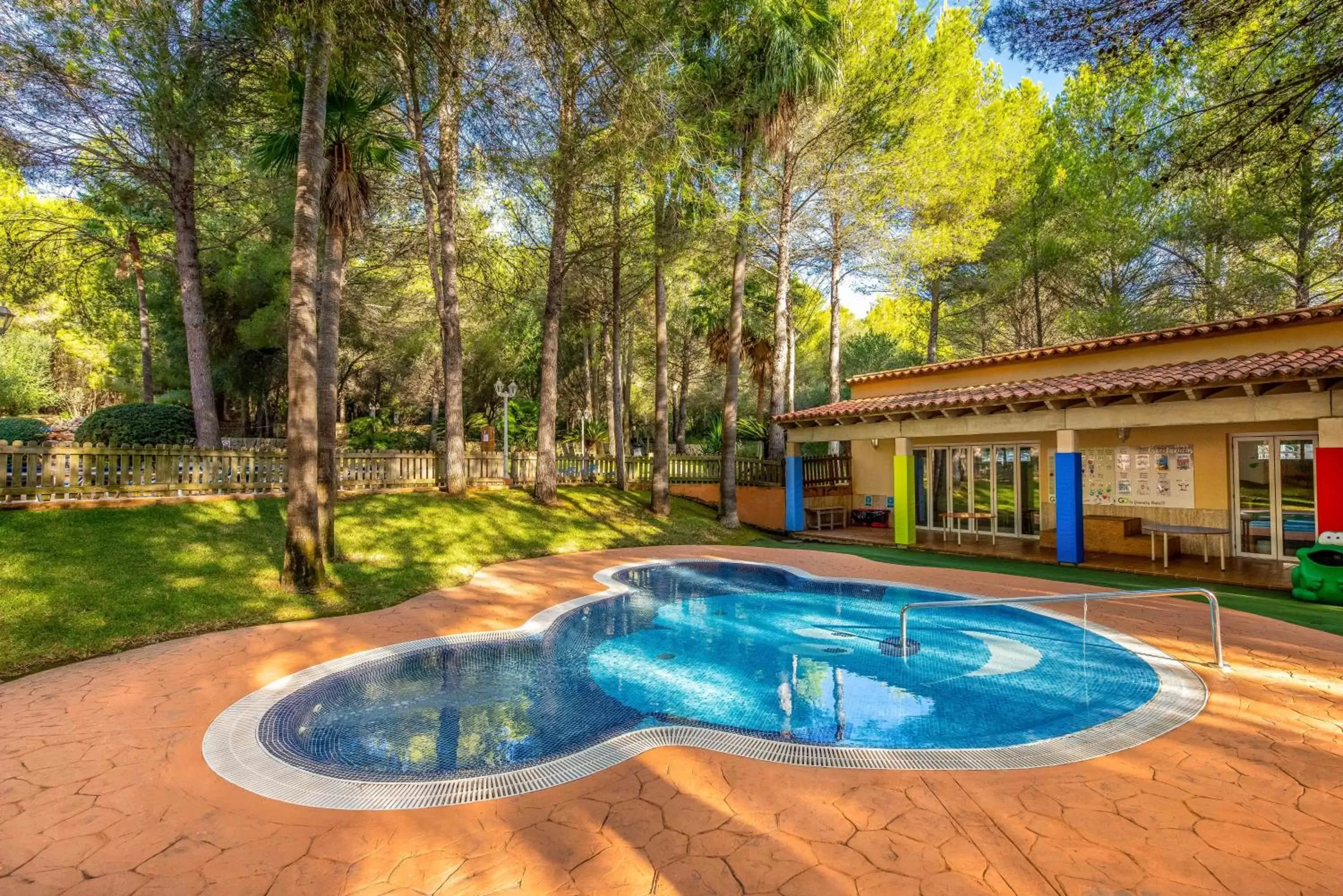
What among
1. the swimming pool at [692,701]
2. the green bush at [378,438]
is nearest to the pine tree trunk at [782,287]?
the swimming pool at [692,701]

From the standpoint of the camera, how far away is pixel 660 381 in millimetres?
15516

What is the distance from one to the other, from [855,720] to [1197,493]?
34.7ft

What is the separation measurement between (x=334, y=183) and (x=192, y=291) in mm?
4688

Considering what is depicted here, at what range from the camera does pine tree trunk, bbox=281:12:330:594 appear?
7.54 m

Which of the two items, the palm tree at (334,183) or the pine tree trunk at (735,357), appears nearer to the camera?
the palm tree at (334,183)

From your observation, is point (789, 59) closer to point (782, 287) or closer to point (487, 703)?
point (782, 287)

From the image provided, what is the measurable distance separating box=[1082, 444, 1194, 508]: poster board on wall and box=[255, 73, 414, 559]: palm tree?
45.1 ft

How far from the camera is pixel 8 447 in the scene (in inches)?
353

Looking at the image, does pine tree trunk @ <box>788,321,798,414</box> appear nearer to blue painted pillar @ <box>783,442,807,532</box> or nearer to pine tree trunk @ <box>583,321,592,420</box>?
blue painted pillar @ <box>783,442,807,532</box>

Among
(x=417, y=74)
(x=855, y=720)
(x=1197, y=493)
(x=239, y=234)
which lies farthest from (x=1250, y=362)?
(x=239, y=234)

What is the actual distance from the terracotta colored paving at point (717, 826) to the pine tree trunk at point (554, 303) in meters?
10.2

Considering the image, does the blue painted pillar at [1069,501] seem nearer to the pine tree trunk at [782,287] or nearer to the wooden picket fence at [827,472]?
the wooden picket fence at [827,472]

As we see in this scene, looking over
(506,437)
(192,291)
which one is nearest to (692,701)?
(506,437)

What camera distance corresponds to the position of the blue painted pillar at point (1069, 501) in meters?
10.9
